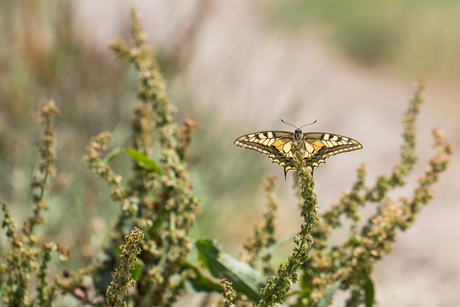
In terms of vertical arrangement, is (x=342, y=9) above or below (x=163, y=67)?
above

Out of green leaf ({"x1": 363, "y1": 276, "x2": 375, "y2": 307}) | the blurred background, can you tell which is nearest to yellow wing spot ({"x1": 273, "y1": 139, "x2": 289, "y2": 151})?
the blurred background

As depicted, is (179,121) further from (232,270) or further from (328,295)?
(328,295)

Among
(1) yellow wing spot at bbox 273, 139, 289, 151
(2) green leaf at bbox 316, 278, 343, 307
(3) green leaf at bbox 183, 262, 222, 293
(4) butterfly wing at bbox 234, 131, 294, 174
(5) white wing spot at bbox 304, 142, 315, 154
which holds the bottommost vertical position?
(3) green leaf at bbox 183, 262, 222, 293

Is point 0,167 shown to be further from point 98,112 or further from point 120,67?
point 120,67

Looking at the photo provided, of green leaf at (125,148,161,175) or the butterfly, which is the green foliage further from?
the butterfly

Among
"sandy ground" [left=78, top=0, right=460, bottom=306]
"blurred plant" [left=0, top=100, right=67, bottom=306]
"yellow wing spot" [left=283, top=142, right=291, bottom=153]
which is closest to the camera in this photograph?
"blurred plant" [left=0, top=100, right=67, bottom=306]

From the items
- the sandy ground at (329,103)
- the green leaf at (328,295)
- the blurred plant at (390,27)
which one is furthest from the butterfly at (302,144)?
the blurred plant at (390,27)

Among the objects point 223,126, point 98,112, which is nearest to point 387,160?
point 223,126
